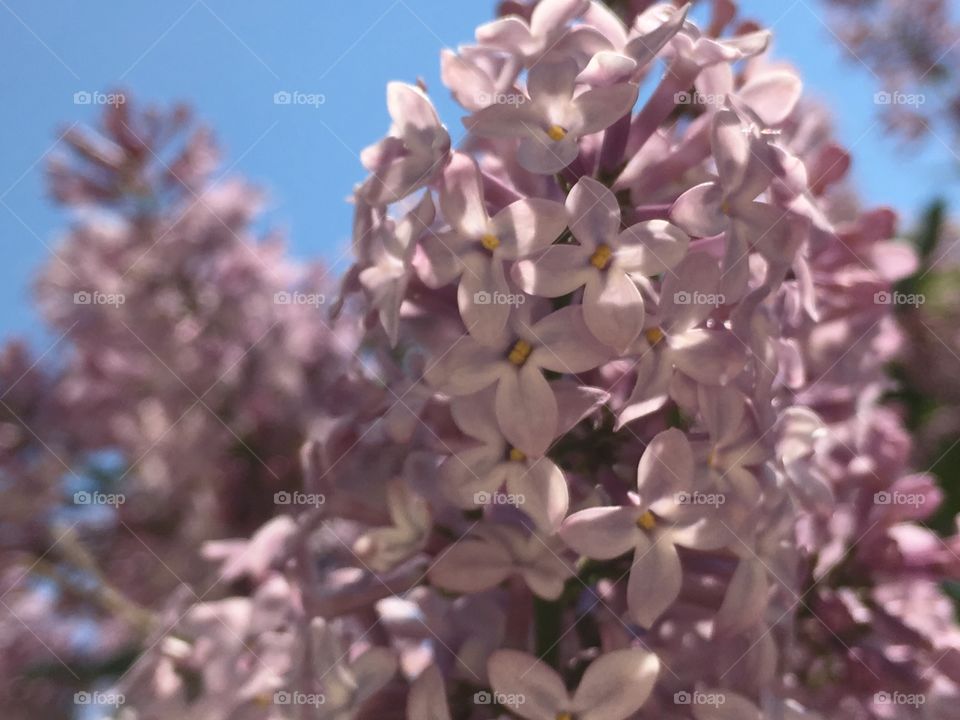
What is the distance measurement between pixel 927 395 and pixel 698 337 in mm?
802

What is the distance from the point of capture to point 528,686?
1.73 feet

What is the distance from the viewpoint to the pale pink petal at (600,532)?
53 centimetres

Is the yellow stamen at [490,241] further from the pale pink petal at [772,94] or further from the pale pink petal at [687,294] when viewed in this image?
the pale pink petal at [772,94]

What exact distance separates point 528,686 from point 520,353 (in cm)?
19

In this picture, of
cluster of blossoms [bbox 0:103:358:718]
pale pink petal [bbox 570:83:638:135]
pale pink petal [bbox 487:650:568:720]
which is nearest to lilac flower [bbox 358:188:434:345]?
pale pink petal [bbox 570:83:638:135]

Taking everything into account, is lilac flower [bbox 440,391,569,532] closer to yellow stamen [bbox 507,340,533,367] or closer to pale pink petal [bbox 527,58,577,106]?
yellow stamen [bbox 507,340,533,367]

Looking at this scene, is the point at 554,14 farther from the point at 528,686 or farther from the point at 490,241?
the point at 528,686

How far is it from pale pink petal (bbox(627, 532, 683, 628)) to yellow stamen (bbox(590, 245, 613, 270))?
0.51 feet

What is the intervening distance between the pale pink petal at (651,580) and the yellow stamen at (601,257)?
154 mm

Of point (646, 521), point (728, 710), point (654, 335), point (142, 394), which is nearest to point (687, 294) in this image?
point (654, 335)

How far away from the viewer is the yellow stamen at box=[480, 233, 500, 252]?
56cm

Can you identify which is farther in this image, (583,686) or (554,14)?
(554,14)

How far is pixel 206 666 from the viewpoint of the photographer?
2.19 feet

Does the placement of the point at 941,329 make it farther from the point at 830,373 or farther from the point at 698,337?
the point at 698,337
